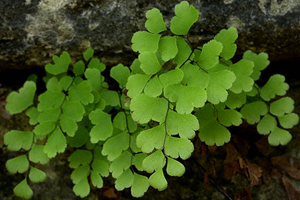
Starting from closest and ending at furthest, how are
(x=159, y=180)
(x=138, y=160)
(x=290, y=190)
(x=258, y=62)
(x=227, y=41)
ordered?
1. (x=159, y=180)
2. (x=227, y=41)
3. (x=138, y=160)
4. (x=258, y=62)
5. (x=290, y=190)

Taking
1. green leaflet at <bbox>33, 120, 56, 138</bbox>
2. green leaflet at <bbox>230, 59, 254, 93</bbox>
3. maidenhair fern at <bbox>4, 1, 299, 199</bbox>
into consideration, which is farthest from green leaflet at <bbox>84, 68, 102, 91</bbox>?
green leaflet at <bbox>230, 59, 254, 93</bbox>

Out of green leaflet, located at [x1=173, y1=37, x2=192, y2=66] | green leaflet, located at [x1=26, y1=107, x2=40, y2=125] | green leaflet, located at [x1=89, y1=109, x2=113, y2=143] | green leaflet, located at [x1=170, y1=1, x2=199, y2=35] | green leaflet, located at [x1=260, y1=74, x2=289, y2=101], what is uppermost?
green leaflet, located at [x1=170, y1=1, x2=199, y2=35]

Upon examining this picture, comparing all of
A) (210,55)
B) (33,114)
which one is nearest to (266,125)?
(210,55)

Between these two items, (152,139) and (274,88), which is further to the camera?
(274,88)

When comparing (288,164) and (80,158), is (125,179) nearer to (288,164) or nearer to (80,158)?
(80,158)

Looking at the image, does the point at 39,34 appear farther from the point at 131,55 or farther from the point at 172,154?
the point at 172,154

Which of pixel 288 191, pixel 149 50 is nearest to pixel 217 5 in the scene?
pixel 149 50

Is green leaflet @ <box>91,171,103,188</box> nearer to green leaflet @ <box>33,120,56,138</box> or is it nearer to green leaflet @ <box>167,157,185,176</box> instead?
green leaflet @ <box>33,120,56,138</box>
